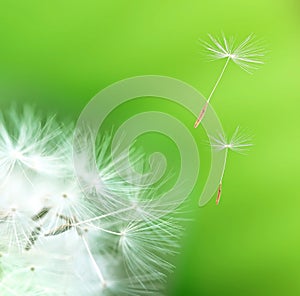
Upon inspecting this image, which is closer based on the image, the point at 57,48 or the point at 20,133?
the point at 20,133

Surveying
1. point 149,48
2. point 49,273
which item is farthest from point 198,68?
point 49,273

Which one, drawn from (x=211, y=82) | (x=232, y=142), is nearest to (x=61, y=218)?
(x=232, y=142)

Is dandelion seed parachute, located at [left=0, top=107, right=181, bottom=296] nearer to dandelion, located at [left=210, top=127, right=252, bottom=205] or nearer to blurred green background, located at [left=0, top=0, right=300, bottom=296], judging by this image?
dandelion, located at [left=210, top=127, right=252, bottom=205]

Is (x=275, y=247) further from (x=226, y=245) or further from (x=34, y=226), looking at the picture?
(x=34, y=226)

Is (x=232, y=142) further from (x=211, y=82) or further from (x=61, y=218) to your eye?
(x=61, y=218)

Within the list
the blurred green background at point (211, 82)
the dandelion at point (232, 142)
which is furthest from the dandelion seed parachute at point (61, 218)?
the blurred green background at point (211, 82)

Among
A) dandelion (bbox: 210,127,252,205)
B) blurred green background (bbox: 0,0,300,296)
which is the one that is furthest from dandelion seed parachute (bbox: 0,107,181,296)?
blurred green background (bbox: 0,0,300,296)
